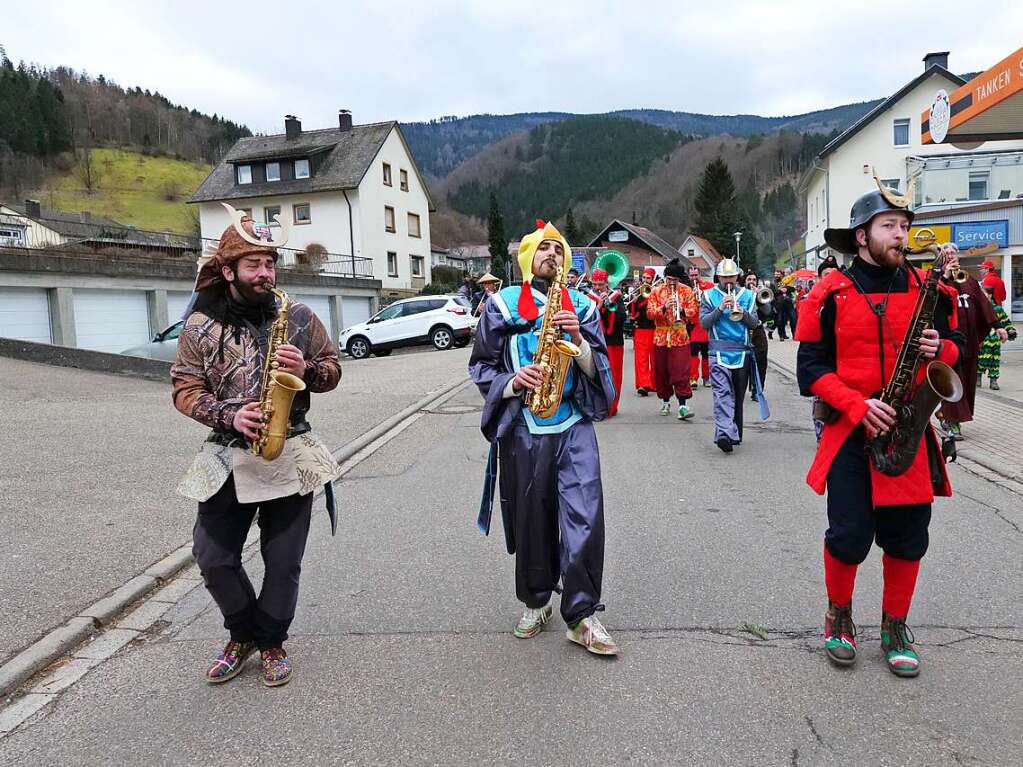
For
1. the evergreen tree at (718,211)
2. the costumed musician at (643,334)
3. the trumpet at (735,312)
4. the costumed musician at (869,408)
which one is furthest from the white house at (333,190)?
the evergreen tree at (718,211)

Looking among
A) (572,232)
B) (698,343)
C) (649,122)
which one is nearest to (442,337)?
(698,343)

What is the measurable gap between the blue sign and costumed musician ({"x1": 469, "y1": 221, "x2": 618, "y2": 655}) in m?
27.4

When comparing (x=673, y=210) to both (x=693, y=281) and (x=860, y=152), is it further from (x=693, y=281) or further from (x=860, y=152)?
(x=693, y=281)

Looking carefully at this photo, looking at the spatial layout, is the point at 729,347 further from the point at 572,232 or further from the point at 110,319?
the point at 572,232

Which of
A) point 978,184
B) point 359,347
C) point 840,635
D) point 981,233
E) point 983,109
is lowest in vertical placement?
point 359,347

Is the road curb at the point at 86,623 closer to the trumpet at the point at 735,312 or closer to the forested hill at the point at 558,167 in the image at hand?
the trumpet at the point at 735,312

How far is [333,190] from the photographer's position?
4362cm

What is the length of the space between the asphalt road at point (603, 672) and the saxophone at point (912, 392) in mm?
955

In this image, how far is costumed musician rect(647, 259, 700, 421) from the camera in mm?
10039

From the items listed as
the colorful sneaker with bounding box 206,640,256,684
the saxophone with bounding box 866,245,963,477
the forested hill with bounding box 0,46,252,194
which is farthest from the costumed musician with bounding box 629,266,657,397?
the forested hill with bounding box 0,46,252,194

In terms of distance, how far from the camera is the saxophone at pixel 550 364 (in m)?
3.56

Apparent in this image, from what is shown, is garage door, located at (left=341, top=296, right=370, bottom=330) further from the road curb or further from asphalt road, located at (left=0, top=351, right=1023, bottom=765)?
the road curb

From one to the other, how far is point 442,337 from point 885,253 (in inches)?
875

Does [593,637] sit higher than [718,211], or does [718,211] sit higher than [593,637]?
[718,211]
